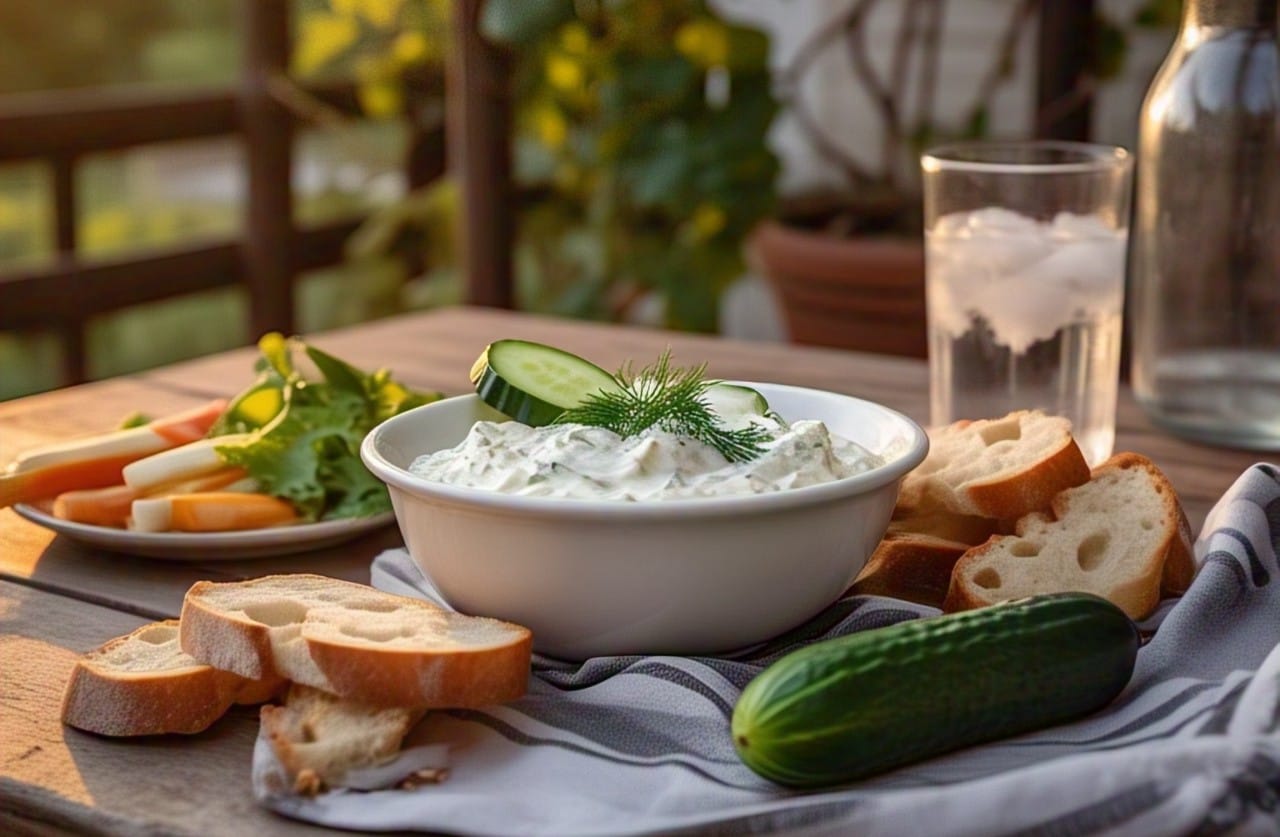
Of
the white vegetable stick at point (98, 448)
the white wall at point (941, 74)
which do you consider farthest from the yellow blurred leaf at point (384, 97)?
the white vegetable stick at point (98, 448)

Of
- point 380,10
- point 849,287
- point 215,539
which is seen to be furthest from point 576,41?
point 215,539

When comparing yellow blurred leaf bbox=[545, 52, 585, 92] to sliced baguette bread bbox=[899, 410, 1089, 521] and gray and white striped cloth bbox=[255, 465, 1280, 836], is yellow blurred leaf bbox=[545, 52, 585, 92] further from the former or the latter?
gray and white striped cloth bbox=[255, 465, 1280, 836]

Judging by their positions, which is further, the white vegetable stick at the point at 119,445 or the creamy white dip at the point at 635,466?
the white vegetable stick at the point at 119,445

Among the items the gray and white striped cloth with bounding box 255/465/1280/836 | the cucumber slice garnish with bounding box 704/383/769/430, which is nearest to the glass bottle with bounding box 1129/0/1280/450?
the gray and white striped cloth with bounding box 255/465/1280/836

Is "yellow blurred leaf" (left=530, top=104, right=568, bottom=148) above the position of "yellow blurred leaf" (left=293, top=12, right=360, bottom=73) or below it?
below

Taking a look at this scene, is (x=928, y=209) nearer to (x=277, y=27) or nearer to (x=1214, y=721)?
(x=1214, y=721)

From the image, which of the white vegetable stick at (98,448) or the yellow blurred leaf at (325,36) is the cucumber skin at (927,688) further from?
the yellow blurred leaf at (325,36)

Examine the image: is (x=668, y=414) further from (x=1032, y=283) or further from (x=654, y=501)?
(x=1032, y=283)
